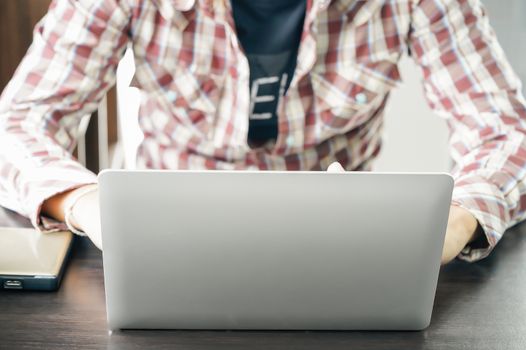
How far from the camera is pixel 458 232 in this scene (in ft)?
3.11

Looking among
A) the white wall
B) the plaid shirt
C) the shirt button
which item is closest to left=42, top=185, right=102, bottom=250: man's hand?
the plaid shirt

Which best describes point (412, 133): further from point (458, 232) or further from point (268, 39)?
point (458, 232)

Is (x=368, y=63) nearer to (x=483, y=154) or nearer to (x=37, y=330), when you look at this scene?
(x=483, y=154)

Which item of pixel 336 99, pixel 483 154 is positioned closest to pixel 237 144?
pixel 336 99

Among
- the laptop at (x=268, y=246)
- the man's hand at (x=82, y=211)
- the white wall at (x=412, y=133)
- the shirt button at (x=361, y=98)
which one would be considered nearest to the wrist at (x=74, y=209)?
the man's hand at (x=82, y=211)

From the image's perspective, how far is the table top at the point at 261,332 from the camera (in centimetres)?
74

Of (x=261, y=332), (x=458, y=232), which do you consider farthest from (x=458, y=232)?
(x=261, y=332)

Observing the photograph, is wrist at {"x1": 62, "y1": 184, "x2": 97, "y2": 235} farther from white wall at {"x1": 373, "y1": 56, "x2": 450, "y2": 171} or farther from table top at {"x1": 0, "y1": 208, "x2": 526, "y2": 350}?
white wall at {"x1": 373, "y1": 56, "x2": 450, "y2": 171}

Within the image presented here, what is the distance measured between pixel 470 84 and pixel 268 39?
1.27 ft

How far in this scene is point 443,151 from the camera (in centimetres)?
286

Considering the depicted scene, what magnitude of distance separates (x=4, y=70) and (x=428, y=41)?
4.83 feet

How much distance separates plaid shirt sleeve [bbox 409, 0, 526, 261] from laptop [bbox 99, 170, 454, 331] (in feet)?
1.65

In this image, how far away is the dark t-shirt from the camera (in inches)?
52.6

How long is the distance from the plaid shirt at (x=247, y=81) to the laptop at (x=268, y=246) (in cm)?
44
